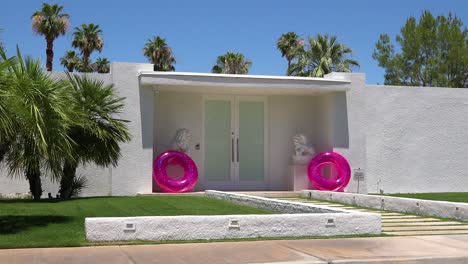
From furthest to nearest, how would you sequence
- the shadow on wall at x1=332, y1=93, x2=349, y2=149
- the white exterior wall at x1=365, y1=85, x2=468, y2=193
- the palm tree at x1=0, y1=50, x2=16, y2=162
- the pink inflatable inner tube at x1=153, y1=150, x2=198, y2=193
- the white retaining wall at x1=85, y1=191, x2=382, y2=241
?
the white exterior wall at x1=365, y1=85, x2=468, y2=193, the shadow on wall at x1=332, y1=93, x2=349, y2=149, the pink inflatable inner tube at x1=153, y1=150, x2=198, y2=193, the white retaining wall at x1=85, y1=191, x2=382, y2=241, the palm tree at x1=0, y1=50, x2=16, y2=162

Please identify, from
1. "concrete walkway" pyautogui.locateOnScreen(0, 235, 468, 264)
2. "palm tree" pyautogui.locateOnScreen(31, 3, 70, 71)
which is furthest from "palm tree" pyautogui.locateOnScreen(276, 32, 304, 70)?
"concrete walkway" pyautogui.locateOnScreen(0, 235, 468, 264)

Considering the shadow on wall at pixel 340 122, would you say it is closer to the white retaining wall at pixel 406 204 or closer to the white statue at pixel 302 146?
the white statue at pixel 302 146

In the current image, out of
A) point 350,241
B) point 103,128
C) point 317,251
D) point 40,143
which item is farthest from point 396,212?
point 40,143

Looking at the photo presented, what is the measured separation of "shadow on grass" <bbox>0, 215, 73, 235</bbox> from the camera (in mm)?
10141

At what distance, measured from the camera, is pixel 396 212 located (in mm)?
14664

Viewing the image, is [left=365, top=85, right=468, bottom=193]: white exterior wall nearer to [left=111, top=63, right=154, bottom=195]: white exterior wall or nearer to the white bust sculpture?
the white bust sculpture

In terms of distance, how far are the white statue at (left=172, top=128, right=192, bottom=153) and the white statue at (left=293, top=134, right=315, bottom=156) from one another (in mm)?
3746

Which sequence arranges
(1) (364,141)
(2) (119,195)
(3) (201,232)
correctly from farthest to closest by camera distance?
(1) (364,141) → (2) (119,195) → (3) (201,232)

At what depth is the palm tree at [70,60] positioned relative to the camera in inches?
1848

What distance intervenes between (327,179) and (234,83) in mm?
4497

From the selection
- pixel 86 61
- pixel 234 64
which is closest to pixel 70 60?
pixel 86 61

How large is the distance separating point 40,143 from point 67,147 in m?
0.68

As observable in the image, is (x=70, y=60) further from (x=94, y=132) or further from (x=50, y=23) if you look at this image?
(x=94, y=132)

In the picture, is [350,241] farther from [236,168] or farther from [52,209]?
[236,168]
